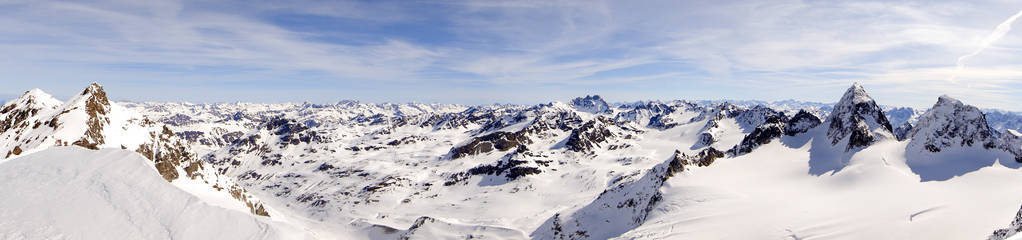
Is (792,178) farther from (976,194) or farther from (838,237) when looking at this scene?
(838,237)

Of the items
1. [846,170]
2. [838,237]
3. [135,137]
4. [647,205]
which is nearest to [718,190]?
[647,205]

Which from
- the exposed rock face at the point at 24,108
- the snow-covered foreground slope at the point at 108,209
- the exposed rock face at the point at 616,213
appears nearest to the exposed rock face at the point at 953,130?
the exposed rock face at the point at 616,213

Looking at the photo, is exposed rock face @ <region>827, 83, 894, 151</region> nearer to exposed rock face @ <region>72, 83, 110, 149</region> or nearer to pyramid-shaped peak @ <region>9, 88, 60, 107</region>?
exposed rock face @ <region>72, 83, 110, 149</region>

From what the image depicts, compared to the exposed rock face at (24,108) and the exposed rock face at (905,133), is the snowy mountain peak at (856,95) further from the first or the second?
the exposed rock face at (24,108)

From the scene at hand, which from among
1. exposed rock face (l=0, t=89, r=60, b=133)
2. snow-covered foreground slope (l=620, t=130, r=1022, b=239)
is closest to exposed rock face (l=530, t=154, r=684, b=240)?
snow-covered foreground slope (l=620, t=130, r=1022, b=239)

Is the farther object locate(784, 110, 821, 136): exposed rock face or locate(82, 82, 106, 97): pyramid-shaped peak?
locate(784, 110, 821, 136): exposed rock face
